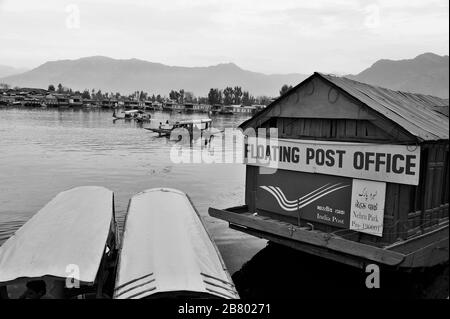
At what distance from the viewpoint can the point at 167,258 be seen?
966 cm

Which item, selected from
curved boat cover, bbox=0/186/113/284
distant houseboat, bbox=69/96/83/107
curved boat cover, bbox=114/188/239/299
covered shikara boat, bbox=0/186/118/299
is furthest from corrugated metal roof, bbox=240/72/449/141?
distant houseboat, bbox=69/96/83/107

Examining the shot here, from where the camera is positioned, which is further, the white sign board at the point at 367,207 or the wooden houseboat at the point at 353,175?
the white sign board at the point at 367,207

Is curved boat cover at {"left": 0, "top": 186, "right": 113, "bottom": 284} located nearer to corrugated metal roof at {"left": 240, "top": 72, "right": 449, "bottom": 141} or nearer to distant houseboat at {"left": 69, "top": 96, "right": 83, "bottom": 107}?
corrugated metal roof at {"left": 240, "top": 72, "right": 449, "bottom": 141}

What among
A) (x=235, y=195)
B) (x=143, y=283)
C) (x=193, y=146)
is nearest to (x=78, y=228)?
(x=143, y=283)

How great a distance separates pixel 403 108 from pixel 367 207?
3.31 meters

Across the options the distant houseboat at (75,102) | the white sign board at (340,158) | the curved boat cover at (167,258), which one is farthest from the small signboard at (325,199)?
the distant houseboat at (75,102)

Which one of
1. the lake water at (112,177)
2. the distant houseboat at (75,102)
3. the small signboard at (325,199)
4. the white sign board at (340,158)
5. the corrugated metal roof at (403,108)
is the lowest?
the lake water at (112,177)

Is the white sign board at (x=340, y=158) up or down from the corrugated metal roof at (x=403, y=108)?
down

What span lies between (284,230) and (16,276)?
7.24 metres

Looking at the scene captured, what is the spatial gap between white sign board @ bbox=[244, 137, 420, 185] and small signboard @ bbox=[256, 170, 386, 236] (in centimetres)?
27

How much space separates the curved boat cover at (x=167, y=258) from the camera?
8531mm

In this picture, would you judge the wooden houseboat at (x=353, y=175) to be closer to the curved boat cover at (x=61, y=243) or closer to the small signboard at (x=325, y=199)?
the small signboard at (x=325, y=199)

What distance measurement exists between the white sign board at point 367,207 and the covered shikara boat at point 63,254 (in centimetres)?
712
